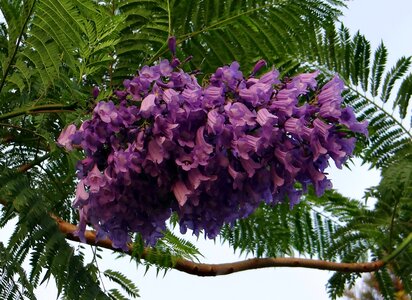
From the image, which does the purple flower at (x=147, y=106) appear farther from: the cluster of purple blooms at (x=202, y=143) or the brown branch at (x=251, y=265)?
the brown branch at (x=251, y=265)

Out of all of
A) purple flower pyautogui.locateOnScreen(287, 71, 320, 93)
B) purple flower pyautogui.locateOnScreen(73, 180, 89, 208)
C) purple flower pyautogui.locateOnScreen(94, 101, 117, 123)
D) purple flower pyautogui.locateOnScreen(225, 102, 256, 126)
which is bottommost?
purple flower pyautogui.locateOnScreen(73, 180, 89, 208)

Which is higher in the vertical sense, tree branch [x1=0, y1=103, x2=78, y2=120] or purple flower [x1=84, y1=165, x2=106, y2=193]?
tree branch [x1=0, y1=103, x2=78, y2=120]

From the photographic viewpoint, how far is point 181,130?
1.55 meters

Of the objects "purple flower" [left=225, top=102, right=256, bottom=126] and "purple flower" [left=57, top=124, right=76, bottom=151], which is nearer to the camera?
"purple flower" [left=225, top=102, right=256, bottom=126]

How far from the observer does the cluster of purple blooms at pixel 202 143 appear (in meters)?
1.53

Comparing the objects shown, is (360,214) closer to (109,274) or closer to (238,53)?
(109,274)

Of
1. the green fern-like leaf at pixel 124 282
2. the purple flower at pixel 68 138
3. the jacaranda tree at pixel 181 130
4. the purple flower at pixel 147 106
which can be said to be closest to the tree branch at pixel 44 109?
the jacaranda tree at pixel 181 130

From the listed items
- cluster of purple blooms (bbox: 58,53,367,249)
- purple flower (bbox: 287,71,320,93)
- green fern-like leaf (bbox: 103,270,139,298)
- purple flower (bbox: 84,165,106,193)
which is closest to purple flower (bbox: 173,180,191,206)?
cluster of purple blooms (bbox: 58,53,367,249)

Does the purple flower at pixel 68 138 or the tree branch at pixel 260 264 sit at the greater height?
the tree branch at pixel 260 264

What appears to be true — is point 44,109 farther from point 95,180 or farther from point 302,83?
point 302,83

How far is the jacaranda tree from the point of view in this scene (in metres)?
1.55

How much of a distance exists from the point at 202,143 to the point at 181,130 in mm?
56

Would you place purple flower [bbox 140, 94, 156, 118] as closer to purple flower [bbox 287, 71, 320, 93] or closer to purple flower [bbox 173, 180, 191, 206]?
purple flower [bbox 173, 180, 191, 206]

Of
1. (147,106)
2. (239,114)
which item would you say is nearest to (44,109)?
(147,106)
